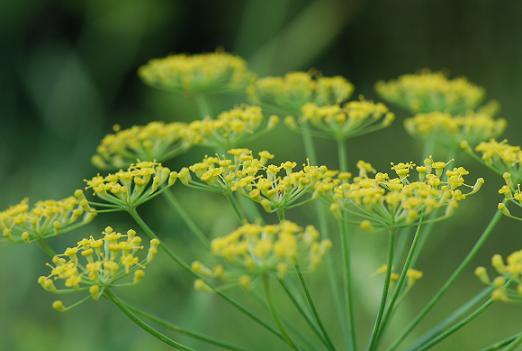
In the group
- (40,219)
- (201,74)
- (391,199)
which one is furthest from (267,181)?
(201,74)

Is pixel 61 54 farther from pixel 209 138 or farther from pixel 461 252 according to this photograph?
pixel 209 138

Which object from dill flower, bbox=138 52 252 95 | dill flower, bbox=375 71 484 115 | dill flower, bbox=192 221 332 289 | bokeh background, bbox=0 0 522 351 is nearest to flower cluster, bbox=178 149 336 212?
dill flower, bbox=192 221 332 289

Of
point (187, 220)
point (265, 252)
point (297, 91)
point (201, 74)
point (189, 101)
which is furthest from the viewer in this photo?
A: point (189, 101)

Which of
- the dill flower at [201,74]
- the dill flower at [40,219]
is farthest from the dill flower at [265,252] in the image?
the dill flower at [201,74]

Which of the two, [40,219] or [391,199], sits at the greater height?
[40,219]

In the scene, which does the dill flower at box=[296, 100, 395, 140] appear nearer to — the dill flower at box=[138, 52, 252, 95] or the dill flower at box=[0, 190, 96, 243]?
the dill flower at box=[138, 52, 252, 95]

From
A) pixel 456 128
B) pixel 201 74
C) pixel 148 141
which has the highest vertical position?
pixel 201 74

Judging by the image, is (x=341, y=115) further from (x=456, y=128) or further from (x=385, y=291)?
(x=385, y=291)
